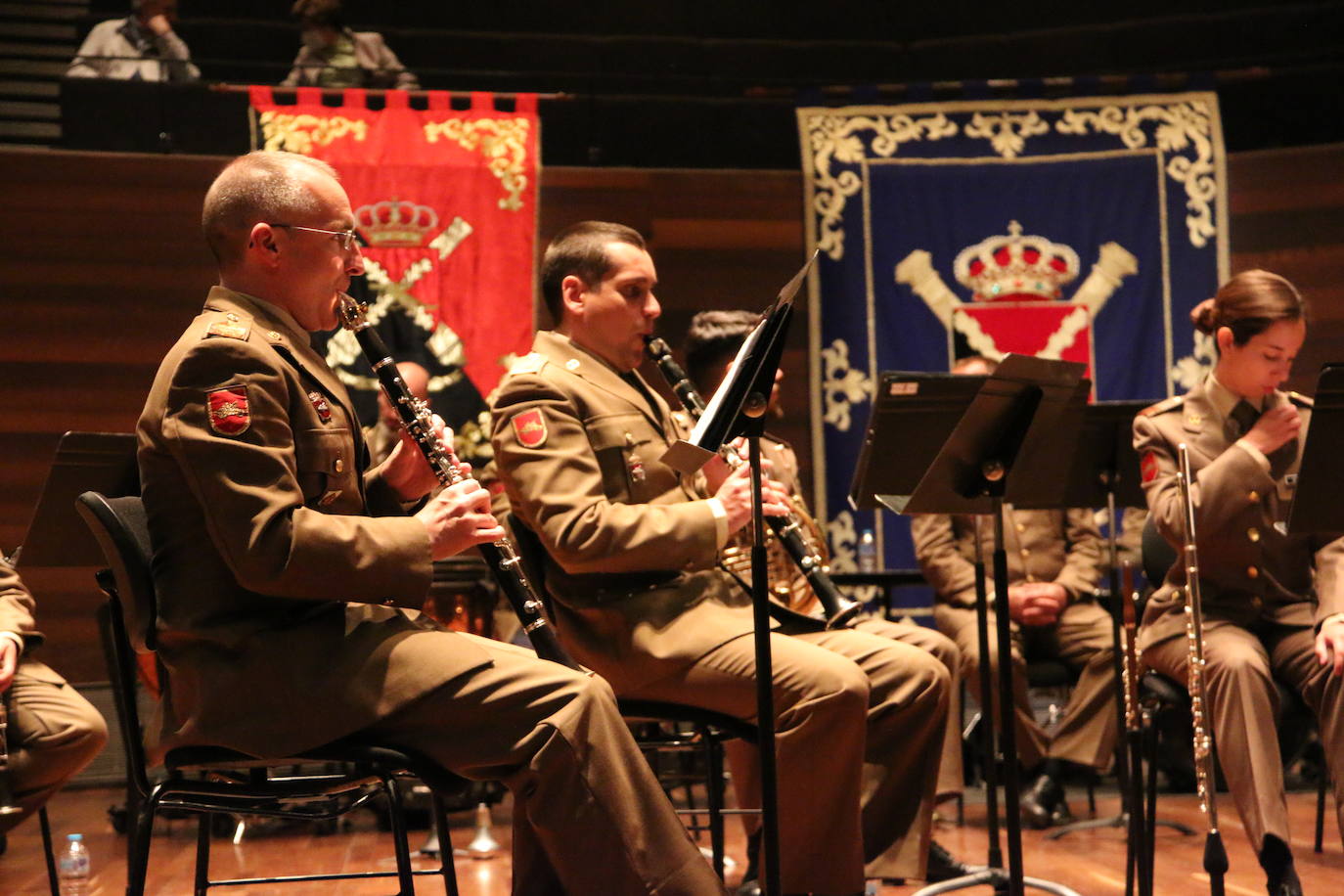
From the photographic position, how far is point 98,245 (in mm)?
6246

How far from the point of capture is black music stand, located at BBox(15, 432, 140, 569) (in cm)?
313

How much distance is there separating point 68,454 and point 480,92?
3627 millimetres

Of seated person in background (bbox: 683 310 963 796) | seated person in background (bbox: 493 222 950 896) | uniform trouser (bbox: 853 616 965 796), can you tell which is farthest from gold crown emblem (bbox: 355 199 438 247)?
seated person in background (bbox: 493 222 950 896)

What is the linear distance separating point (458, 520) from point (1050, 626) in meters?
3.38

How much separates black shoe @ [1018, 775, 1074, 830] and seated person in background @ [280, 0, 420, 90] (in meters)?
4.00

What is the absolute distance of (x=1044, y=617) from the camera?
16.5 ft

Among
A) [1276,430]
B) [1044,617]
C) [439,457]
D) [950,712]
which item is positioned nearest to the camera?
[439,457]

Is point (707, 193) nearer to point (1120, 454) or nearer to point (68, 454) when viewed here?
point (1120, 454)

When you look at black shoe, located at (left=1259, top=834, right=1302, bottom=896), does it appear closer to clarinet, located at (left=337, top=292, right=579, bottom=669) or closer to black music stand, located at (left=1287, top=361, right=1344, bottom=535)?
black music stand, located at (left=1287, top=361, right=1344, bottom=535)

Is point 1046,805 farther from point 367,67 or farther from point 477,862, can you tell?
point 367,67

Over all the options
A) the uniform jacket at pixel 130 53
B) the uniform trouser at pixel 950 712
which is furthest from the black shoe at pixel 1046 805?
the uniform jacket at pixel 130 53

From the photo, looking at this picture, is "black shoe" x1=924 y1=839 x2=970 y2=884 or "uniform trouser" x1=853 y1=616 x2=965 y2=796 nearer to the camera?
"black shoe" x1=924 y1=839 x2=970 y2=884

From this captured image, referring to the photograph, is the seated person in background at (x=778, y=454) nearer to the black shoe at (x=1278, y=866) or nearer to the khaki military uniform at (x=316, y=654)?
the black shoe at (x=1278, y=866)

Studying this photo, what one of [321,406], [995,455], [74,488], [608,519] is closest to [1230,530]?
[995,455]
